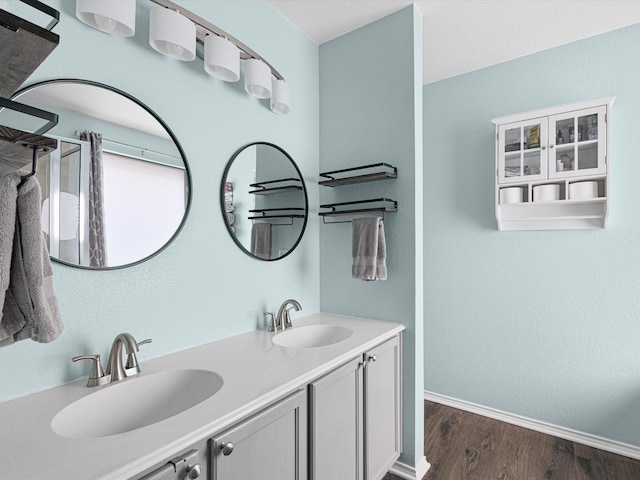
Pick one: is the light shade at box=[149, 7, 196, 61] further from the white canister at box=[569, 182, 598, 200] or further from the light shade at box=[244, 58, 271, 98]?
the white canister at box=[569, 182, 598, 200]

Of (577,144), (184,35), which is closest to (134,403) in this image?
(184,35)

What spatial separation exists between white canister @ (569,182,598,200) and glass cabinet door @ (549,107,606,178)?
0.22ft

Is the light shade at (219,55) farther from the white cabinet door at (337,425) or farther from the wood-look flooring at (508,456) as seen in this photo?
the wood-look flooring at (508,456)

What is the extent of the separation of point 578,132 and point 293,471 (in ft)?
7.85

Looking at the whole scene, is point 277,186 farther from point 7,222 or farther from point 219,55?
point 7,222

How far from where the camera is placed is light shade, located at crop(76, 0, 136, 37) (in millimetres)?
1104

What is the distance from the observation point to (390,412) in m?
1.80

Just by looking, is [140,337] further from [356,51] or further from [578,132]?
[578,132]

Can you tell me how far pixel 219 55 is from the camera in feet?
4.80

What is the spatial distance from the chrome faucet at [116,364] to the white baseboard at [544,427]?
2.36 meters

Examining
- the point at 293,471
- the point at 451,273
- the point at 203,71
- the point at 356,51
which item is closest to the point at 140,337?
the point at 293,471

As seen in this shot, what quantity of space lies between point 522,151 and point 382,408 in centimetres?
184

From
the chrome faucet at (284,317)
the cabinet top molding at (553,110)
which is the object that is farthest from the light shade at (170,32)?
the cabinet top molding at (553,110)

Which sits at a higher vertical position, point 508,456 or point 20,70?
point 20,70
